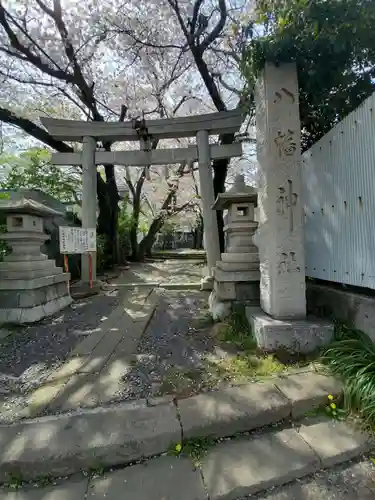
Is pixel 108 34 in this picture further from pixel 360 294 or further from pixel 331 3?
pixel 360 294

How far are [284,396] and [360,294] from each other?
1.43 m

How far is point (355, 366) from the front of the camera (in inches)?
94.5

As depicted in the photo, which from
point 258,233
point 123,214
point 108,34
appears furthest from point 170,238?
point 258,233

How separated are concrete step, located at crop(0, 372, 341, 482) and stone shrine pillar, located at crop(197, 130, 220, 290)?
191 inches

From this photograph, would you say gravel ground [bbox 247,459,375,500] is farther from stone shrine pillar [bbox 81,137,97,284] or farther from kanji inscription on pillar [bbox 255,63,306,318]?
stone shrine pillar [bbox 81,137,97,284]

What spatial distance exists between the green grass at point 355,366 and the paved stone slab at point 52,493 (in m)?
1.97

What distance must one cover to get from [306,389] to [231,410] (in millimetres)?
688

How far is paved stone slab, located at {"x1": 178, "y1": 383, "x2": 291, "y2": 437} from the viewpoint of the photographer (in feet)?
6.37

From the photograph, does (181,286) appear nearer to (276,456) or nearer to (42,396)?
(42,396)

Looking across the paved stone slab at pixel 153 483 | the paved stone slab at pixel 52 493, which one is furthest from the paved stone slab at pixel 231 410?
the paved stone slab at pixel 52 493

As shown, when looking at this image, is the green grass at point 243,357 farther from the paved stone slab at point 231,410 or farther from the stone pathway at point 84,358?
the stone pathway at point 84,358

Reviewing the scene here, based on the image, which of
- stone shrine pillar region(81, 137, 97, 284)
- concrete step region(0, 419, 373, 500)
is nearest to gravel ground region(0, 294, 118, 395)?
concrete step region(0, 419, 373, 500)

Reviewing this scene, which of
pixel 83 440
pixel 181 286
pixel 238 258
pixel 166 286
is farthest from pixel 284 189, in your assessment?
pixel 166 286

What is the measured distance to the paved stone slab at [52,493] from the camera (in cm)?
155
